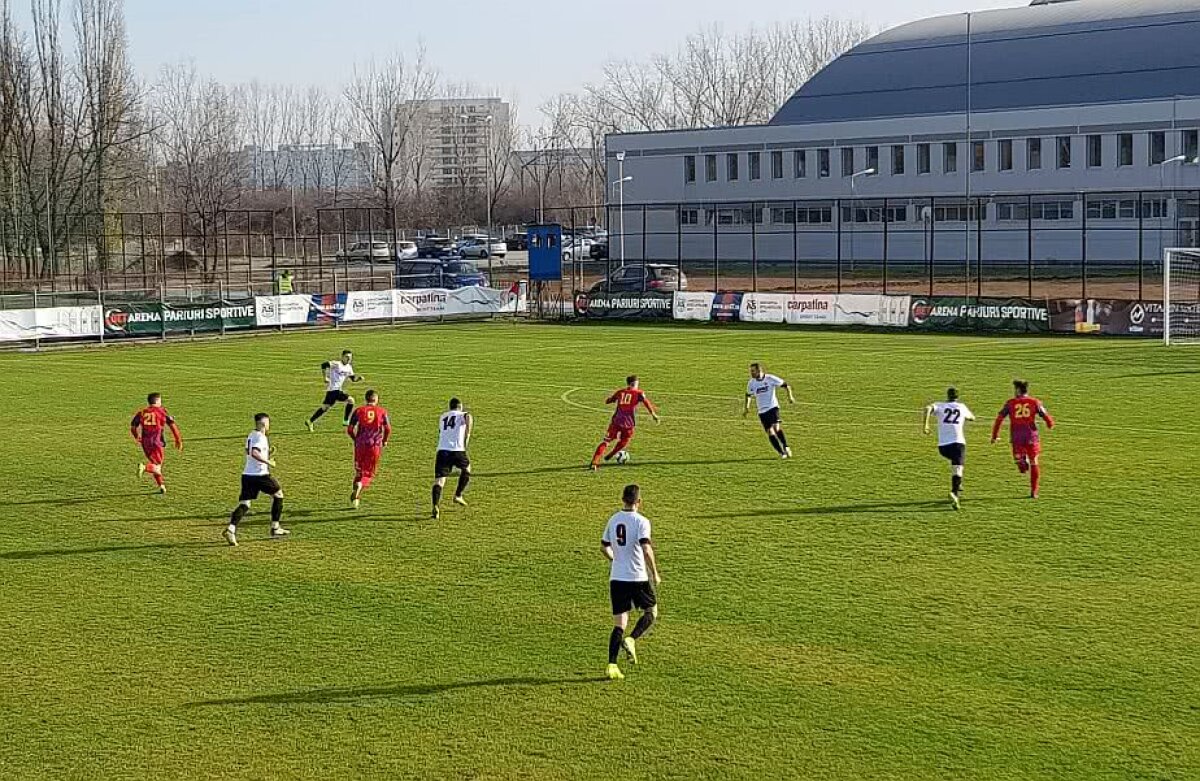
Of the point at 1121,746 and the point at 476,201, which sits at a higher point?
the point at 476,201

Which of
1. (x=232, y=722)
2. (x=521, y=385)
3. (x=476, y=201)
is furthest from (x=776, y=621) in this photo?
(x=476, y=201)

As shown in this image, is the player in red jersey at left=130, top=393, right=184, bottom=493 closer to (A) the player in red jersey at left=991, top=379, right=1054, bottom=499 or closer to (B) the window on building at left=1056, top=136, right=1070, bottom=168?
(A) the player in red jersey at left=991, top=379, right=1054, bottom=499

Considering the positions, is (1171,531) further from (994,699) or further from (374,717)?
(374,717)

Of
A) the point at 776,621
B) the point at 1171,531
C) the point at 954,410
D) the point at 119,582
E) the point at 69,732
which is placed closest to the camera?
the point at 69,732

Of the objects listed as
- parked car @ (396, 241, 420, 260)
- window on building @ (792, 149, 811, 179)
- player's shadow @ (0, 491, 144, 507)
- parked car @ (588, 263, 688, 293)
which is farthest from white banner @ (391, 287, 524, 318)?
player's shadow @ (0, 491, 144, 507)

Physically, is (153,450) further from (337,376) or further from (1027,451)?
(1027,451)

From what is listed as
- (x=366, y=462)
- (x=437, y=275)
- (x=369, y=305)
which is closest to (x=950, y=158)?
(x=437, y=275)

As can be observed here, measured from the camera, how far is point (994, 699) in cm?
1235

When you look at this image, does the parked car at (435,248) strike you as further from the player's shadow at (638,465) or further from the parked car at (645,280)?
the player's shadow at (638,465)

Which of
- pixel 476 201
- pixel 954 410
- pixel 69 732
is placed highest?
pixel 476 201

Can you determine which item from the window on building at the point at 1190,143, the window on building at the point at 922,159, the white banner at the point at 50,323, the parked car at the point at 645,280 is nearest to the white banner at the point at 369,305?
the parked car at the point at 645,280

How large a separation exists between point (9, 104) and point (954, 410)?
2540 inches

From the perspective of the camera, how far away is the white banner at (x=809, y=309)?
184 ft

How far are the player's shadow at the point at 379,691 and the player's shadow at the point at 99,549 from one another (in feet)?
21.7
